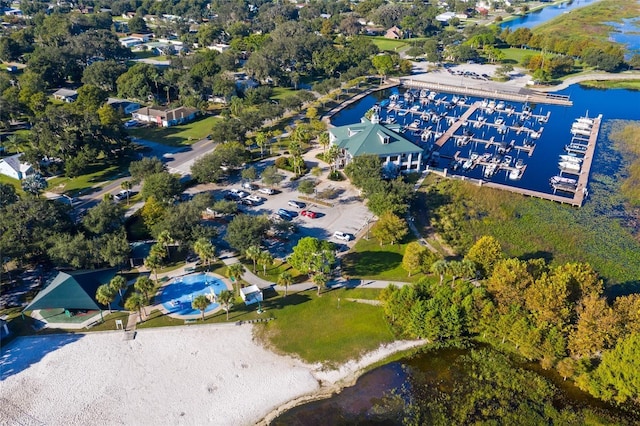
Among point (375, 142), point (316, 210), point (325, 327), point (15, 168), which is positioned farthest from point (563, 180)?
point (15, 168)

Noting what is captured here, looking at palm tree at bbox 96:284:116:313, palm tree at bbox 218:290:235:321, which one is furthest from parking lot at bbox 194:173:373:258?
palm tree at bbox 96:284:116:313

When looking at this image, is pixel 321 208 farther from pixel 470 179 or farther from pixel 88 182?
pixel 88 182

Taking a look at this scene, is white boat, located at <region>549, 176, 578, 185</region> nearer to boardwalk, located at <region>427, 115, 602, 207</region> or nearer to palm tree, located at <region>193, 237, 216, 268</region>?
boardwalk, located at <region>427, 115, 602, 207</region>

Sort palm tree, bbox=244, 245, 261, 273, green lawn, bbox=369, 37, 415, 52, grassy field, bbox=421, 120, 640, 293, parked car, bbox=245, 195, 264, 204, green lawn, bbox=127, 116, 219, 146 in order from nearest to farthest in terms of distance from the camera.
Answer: palm tree, bbox=244, 245, 261, 273, grassy field, bbox=421, 120, 640, 293, parked car, bbox=245, 195, 264, 204, green lawn, bbox=127, 116, 219, 146, green lawn, bbox=369, 37, 415, 52

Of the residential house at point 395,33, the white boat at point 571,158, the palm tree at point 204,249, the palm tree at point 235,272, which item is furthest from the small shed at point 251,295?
the residential house at point 395,33

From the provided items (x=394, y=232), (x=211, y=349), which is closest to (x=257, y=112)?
(x=394, y=232)
